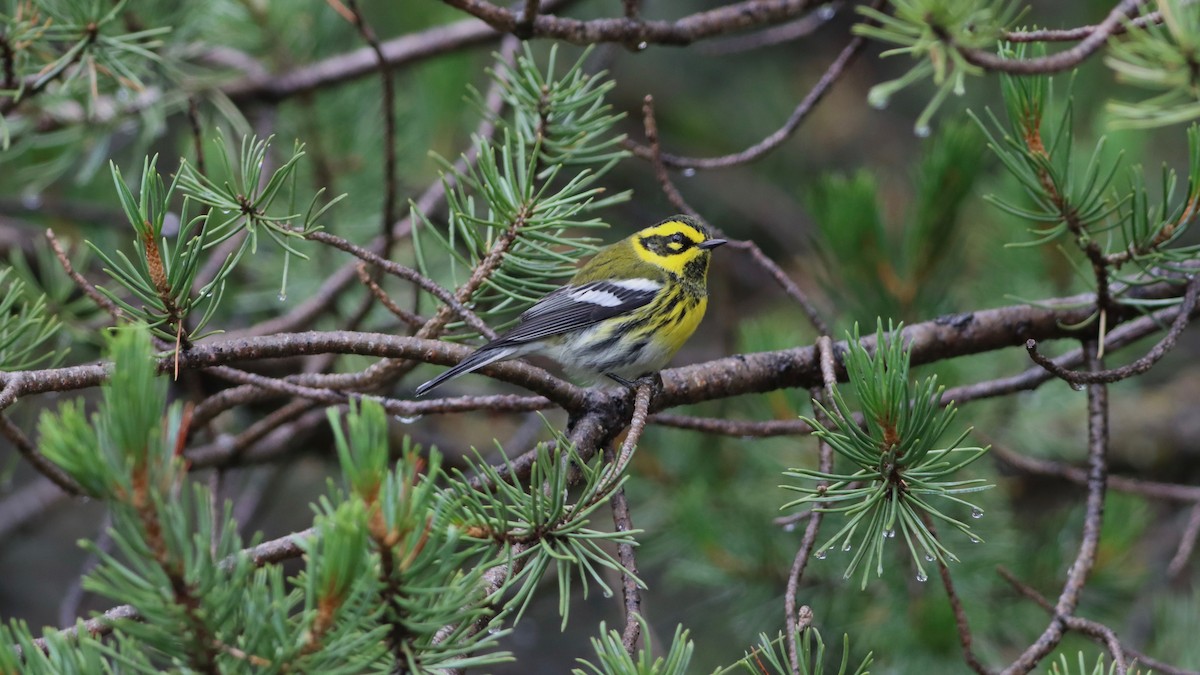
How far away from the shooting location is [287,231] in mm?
1614

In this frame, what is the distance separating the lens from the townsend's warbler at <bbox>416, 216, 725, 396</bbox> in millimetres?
2934

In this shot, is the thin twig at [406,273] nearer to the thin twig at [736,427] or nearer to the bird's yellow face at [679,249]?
the thin twig at [736,427]

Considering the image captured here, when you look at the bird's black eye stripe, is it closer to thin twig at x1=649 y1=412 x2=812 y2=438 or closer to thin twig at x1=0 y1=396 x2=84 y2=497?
→ thin twig at x1=649 y1=412 x2=812 y2=438

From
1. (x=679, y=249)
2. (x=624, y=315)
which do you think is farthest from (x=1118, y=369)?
(x=679, y=249)

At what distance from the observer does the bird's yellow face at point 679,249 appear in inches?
128

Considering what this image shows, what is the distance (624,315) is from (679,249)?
16.2 inches

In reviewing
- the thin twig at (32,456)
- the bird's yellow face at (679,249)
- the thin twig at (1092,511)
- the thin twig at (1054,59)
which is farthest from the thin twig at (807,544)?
the thin twig at (32,456)

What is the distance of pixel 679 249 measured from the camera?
332 cm

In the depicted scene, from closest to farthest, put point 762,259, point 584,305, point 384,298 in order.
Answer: point 384,298 < point 762,259 < point 584,305

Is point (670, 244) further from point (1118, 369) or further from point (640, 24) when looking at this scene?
point (1118, 369)

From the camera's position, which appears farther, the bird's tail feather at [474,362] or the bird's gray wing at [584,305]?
the bird's gray wing at [584,305]

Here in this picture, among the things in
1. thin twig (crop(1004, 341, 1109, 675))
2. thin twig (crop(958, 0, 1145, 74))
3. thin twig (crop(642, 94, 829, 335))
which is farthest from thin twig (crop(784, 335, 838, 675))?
thin twig (crop(958, 0, 1145, 74))

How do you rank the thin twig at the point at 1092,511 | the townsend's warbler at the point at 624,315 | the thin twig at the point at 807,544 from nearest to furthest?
1. the thin twig at the point at 807,544
2. the thin twig at the point at 1092,511
3. the townsend's warbler at the point at 624,315

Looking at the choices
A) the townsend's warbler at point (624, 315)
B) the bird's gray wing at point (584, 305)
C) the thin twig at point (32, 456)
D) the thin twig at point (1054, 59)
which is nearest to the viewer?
the thin twig at point (1054, 59)
